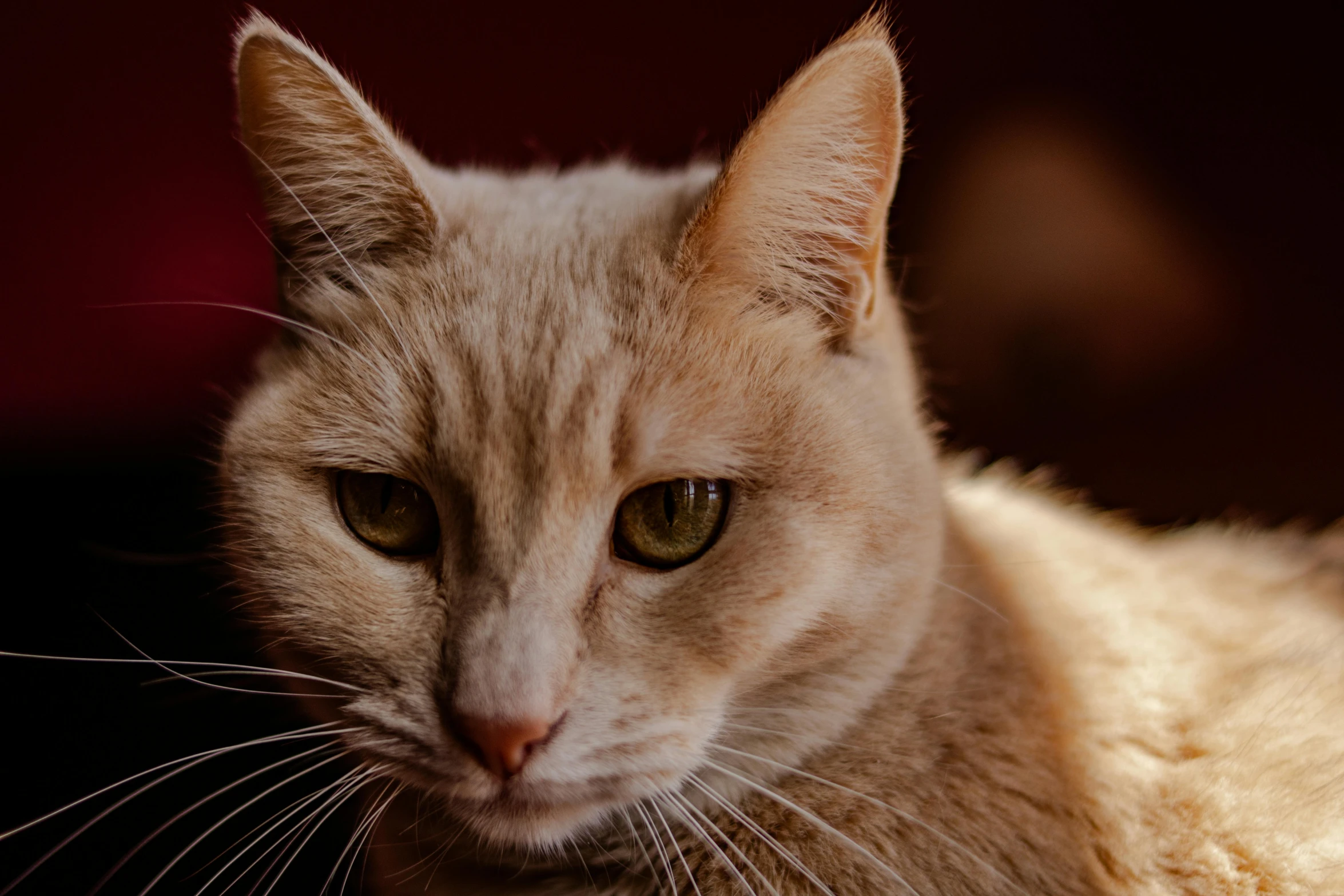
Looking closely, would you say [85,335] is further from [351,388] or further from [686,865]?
[686,865]

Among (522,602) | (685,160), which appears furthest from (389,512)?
(685,160)

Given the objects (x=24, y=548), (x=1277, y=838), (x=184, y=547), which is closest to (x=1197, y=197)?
(x=1277, y=838)

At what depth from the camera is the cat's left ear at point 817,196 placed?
86 cm

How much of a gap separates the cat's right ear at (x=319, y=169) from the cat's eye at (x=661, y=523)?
367mm

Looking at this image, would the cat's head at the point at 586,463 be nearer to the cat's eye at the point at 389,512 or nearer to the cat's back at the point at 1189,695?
the cat's eye at the point at 389,512

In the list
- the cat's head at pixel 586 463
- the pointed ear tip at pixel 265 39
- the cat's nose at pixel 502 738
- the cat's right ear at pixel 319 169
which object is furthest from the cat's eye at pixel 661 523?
the pointed ear tip at pixel 265 39

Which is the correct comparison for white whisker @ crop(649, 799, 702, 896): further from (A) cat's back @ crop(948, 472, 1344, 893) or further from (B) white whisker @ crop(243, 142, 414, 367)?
(B) white whisker @ crop(243, 142, 414, 367)

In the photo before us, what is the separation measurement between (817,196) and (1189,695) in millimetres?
663

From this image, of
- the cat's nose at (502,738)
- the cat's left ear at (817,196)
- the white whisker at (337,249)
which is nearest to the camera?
the cat's nose at (502,738)

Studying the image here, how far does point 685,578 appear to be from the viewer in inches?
34.6

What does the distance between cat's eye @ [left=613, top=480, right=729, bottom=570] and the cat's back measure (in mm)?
425

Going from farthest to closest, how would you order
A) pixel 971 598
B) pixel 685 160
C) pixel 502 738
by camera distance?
pixel 685 160 → pixel 971 598 → pixel 502 738

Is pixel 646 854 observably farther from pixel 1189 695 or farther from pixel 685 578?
pixel 1189 695

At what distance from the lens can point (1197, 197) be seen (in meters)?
2.18
